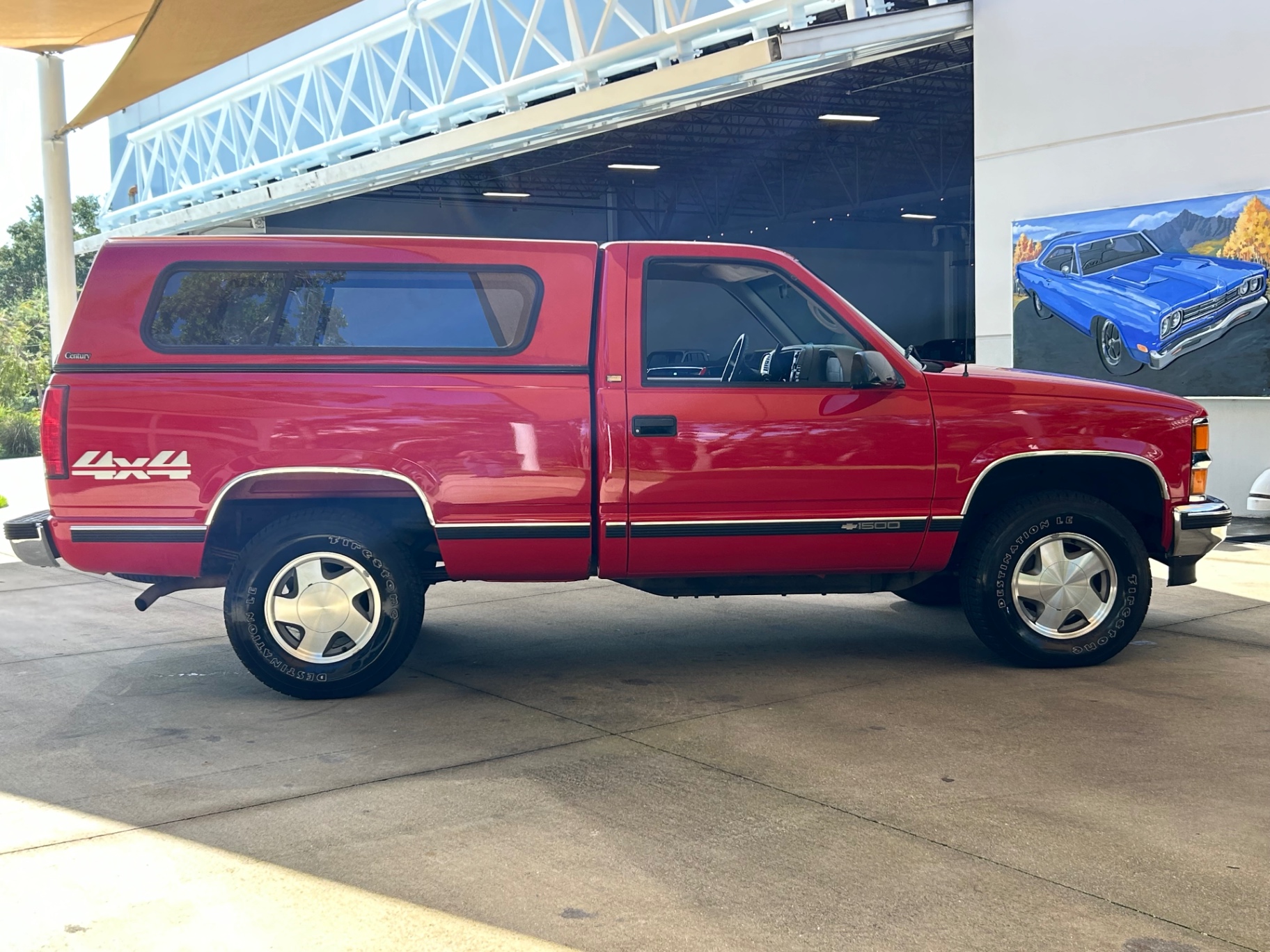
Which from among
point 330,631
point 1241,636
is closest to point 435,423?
point 330,631

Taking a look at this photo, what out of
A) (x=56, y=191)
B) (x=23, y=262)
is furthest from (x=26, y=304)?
(x=56, y=191)

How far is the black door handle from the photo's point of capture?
5.97 metres

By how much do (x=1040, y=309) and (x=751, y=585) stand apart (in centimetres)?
789

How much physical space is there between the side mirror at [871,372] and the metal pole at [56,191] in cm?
1217

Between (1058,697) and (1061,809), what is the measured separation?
1570 mm

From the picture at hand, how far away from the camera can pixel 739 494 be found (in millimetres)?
6094

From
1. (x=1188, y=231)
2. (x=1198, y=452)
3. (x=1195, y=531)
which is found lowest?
Answer: (x=1195, y=531)

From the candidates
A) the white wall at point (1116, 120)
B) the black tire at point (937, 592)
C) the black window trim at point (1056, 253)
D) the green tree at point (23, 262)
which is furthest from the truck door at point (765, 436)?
the green tree at point (23, 262)

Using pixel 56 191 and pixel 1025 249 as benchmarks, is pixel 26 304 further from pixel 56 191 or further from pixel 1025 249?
pixel 1025 249

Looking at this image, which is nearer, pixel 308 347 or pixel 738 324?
pixel 308 347

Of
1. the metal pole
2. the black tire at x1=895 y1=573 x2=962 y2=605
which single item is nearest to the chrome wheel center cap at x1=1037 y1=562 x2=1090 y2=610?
the black tire at x1=895 y1=573 x2=962 y2=605

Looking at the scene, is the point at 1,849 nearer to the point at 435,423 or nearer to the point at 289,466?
the point at 289,466

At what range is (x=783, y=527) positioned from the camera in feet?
20.2

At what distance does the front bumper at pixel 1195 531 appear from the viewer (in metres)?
6.46
